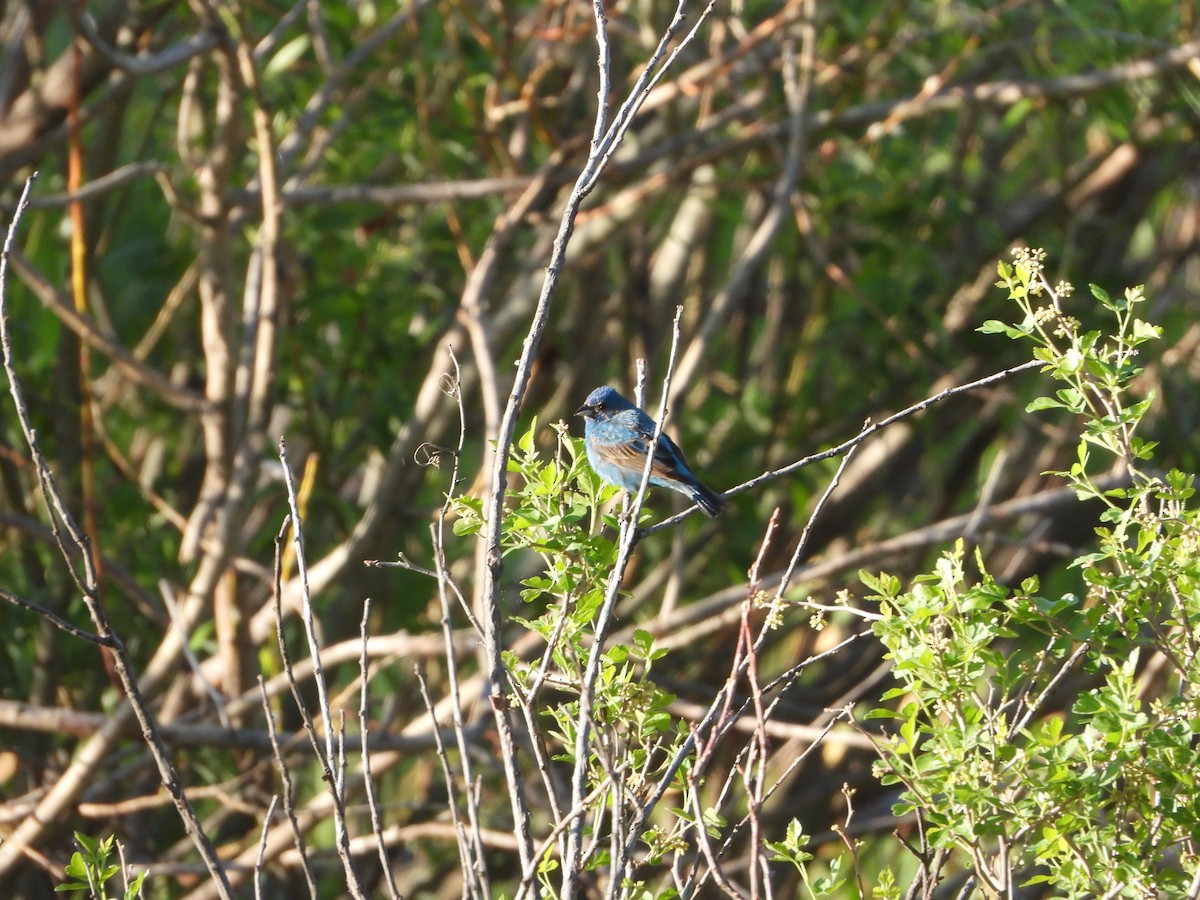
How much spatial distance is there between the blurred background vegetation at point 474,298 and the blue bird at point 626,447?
0.49m

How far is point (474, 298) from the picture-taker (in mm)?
5922

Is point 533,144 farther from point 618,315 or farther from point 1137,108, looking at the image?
point 1137,108

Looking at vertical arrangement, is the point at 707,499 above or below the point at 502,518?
below

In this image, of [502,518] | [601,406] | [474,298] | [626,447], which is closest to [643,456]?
[626,447]

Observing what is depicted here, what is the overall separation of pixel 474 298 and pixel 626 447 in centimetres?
91

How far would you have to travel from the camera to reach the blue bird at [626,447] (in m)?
5.16

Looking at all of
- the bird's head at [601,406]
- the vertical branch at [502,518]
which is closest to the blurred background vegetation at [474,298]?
the bird's head at [601,406]

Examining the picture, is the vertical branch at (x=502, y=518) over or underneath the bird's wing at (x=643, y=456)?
over

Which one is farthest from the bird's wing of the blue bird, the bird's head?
the bird's head

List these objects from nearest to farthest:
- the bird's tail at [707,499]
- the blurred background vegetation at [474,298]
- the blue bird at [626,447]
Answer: the bird's tail at [707,499]
the blue bird at [626,447]
the blurred background vegetation at [474,298]

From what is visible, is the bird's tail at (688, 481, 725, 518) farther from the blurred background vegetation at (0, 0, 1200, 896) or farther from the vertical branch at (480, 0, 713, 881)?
the vertical branch at (480, 0, 713, 881)

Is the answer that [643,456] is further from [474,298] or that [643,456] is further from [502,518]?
[502,518]

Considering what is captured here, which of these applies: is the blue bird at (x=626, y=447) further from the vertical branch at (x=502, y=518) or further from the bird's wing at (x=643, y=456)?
the vertical branch at (x=502, y=518)

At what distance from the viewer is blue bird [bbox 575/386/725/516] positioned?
5160 mm
